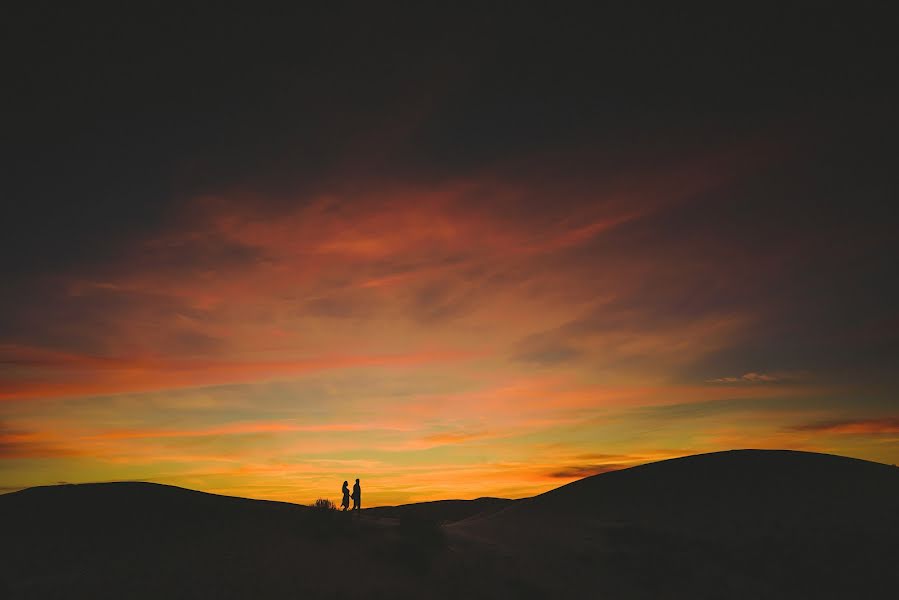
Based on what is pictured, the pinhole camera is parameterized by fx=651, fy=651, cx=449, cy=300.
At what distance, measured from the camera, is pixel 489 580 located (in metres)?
27.8

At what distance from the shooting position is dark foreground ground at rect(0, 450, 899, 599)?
24.8 metres

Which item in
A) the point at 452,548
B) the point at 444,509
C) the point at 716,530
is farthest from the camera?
the point at 444,509

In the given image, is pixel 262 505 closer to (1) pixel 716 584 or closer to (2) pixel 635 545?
(2) pixel 635 545

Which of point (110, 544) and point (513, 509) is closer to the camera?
point (110, 544)

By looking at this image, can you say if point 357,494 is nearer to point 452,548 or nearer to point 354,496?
point 354,496

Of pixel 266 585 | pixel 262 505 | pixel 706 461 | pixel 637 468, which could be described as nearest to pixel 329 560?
pixel 266 585

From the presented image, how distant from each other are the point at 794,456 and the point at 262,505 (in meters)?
43.5

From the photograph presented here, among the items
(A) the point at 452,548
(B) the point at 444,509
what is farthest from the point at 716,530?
(B) the point at 444,509

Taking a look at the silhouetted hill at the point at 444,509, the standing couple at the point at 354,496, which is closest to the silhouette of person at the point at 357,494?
the standing couple at the point at 354,496

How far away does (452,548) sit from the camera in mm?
30344

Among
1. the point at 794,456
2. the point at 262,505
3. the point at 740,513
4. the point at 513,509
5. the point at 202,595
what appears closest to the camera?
the point at 202,595

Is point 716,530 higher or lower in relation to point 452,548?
higher

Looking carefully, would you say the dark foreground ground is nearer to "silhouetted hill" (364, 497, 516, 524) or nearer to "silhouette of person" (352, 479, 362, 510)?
"silhouette of person" (352, 479, 362, 510)

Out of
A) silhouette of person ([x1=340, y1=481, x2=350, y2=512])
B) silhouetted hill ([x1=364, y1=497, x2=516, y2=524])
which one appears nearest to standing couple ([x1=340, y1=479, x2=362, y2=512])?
silhouette of person ([x1=340, y1=481, x2=350, y2=512])
